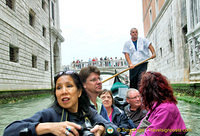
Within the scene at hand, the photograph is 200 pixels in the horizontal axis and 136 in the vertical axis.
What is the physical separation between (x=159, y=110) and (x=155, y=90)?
157 mm

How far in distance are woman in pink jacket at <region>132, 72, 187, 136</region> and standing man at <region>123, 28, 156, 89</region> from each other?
1967mm

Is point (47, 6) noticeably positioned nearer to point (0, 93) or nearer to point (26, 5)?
point (26, 5)

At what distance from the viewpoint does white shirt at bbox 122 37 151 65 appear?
339 cm

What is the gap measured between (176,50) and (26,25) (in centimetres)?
758

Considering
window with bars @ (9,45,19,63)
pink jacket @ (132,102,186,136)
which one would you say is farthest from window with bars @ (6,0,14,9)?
pink jacket @ (132,102,186,136)

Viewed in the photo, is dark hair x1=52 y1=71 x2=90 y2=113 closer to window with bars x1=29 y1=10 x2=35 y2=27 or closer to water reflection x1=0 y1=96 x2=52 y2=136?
water reflection x1=0 y1=96 x2=52 y2=136

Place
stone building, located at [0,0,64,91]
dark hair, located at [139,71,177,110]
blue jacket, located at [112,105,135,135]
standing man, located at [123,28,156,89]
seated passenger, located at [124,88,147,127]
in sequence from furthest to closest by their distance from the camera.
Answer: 1. stone building, located at [0,0,64,91]
2. standing man, located at [123,28,156,89]
3. seated passenger, located at [124,88,147,127]
4. blue jacket, located at [112,105,135,135]
5. dark hair, located at [139,71,177,110]

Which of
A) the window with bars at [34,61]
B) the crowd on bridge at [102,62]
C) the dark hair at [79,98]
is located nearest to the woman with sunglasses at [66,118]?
the dark hair at [79,98]

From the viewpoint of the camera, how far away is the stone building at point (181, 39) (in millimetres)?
6613

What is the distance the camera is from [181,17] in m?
8.40

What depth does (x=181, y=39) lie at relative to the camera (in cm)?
840

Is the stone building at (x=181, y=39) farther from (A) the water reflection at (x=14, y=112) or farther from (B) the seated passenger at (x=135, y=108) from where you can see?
(A) the water reflection at (x=14, y=112)

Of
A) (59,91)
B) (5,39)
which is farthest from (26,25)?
(59,91)

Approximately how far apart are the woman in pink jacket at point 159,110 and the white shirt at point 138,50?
206 cm
